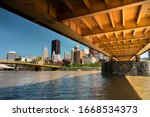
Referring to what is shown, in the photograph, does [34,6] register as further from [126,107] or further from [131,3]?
[126,107]

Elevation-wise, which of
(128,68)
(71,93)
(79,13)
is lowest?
(71,93)

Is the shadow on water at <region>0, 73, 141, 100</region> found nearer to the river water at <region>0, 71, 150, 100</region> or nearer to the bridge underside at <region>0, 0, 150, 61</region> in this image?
the river water at <region>0, 71, 150, 100</region>

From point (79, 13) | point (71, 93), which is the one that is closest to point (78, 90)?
point (71, 93)

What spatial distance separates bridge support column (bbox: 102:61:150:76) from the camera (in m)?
34.8

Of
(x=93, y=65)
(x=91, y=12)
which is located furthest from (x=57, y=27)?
(x=93, y=65)

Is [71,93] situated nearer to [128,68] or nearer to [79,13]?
[79,13]

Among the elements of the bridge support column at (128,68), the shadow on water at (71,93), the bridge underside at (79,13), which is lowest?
the shadow on water at (71,93)

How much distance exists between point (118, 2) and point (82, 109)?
5.52 m

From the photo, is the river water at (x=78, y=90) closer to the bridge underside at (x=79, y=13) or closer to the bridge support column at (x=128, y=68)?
the bridge underside at (x=79, y=13)

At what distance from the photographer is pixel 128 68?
37375mm

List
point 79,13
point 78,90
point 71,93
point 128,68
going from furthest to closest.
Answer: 1. point 128,68
2. point 78,90
3. point 71,93
4. point 79,13

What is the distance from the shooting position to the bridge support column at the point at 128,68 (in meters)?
34.8

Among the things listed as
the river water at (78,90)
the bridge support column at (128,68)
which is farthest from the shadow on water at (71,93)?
the bridge support column at (128,68)

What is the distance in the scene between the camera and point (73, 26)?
1316 centimetres
